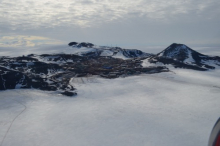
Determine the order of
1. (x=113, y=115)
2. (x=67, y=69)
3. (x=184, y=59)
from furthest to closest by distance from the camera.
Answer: (x=184, y=59) < (x=67, y=69) < (x=113, y=115)

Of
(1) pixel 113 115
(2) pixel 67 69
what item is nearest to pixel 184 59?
(2) pixel 67 69

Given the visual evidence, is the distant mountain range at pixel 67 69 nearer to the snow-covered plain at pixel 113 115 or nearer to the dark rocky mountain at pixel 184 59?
the dark rocky mountain at pixel 184 59

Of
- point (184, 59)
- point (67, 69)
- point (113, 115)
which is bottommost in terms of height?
point (113, 115)

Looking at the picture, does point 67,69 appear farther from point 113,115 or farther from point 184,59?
point 184,59

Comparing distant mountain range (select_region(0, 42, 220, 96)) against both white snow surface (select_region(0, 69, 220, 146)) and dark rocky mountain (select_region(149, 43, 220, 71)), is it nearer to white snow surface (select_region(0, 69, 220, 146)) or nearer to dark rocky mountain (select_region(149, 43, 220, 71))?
dark rocky mountain (select_region(149, 43, 220, 71))

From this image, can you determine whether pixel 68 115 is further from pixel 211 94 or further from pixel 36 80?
pixel 211 94

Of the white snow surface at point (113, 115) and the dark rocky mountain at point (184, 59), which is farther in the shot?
the dark rocky mountain at point (184, 59)

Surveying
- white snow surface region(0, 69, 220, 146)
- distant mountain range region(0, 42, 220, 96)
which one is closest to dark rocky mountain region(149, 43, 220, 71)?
distant mountain range region(0, 42, 220, 96)

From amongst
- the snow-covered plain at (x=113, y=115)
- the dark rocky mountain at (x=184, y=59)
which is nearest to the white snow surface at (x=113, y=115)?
the snow-covered plain at (x=113, y=115)
